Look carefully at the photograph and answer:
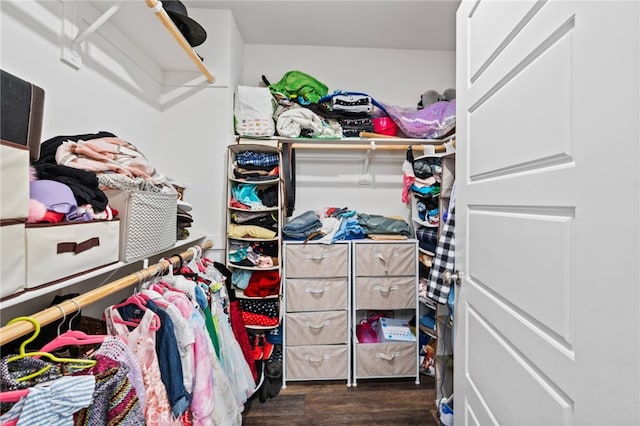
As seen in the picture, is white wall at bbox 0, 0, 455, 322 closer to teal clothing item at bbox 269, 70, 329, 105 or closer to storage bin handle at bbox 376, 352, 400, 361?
teal clothing item at bbox 269, 70, 329, 105

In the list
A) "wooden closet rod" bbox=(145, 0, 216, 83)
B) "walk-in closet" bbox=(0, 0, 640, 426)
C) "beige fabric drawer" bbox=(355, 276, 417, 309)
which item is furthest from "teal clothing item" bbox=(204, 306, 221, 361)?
"wooden closet rod" bbox=(145, 0, 216, 83)

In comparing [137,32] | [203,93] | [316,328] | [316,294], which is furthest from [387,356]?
[137,32]

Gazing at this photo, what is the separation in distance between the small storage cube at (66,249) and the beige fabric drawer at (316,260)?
3.60 feet

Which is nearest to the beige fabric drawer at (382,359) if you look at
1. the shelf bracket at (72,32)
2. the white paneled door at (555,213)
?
the white paneled door at (555,213)

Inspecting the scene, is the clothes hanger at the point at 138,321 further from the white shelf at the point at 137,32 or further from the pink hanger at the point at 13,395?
the white shelf at the point at 137,32

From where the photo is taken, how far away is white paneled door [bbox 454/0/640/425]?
44 cm

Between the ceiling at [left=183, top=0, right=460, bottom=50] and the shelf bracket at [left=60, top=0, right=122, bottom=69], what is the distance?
0.84 meters

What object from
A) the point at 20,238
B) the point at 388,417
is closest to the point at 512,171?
the point at 20,238

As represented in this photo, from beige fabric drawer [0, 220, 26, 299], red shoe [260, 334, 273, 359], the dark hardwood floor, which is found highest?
beige fabric drawer [0, 220, 26, 299]

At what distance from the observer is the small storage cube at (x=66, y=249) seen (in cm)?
62

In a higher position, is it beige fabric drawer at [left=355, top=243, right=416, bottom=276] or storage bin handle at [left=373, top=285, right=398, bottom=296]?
beige fabric drawer at [left=355, top=243, right=416, bottom=276]

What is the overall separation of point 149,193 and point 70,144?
0.86 feet

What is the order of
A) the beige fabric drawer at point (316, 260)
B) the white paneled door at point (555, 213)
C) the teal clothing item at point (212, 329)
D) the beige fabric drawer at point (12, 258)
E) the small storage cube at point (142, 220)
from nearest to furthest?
the white paneled door at point (555, 213)
the beige fabric drawer at point (12, 258)
the small storage cube at point (142, 220)
the teal clothing item at point (212, 329)
the beige fabric drawer at point (316, 260)

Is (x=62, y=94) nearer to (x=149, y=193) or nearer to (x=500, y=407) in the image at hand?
(x=149, y=193)
